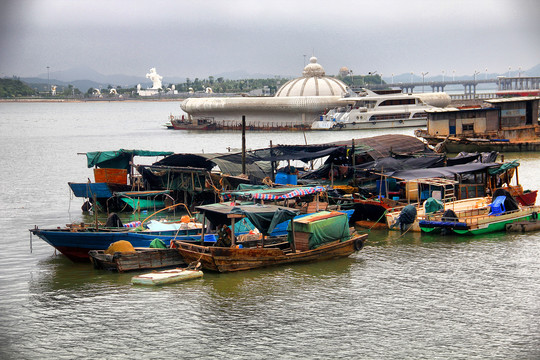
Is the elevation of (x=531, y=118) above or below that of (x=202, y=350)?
above

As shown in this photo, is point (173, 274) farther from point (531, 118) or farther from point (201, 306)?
point (531, 118)

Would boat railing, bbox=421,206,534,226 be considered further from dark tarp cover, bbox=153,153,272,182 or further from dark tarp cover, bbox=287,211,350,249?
dark tarp cover, bbox=153,153,272,182

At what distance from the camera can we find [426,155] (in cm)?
3562

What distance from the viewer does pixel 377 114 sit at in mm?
83688

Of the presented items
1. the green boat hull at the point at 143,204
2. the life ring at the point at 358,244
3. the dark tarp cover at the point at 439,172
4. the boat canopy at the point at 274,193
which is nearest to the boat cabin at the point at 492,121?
the dark tarp cover at the point at 439,172

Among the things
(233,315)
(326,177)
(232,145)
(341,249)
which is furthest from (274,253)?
(232,145)

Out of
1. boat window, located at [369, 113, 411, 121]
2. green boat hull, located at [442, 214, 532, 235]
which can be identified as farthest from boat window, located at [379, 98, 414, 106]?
green boat hull, located at [442, 214, 532, 235]

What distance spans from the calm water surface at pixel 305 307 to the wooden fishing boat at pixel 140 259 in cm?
33

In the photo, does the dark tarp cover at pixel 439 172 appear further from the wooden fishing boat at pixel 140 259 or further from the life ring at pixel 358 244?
the wooden fishing boat at pixel 140 259

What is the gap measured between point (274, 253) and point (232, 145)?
48912 millimetres

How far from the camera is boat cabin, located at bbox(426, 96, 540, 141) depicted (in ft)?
181

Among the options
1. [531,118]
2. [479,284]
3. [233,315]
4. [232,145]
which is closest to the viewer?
[233,315]

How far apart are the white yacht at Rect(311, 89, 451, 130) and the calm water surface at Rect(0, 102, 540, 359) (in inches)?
2278

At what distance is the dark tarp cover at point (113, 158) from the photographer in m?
34.6
